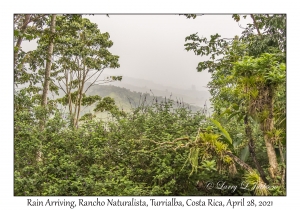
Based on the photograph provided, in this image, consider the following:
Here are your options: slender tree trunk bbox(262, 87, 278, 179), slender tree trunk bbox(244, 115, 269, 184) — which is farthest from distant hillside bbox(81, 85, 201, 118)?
slender tree trunk bbox(262, 87, 278, 179)

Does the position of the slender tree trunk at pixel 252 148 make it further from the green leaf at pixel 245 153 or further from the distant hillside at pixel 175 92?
the distant hillside at pixel 175 92

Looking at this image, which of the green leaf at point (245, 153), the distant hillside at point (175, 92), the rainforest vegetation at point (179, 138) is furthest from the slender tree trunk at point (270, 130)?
the distant hillside at point (175, 92)

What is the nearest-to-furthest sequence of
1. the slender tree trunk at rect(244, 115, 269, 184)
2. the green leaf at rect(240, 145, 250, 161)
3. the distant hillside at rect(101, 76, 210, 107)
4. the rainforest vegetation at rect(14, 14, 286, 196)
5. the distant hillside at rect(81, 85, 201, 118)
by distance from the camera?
the rainforest vegetation at rect(14, 14, 286, 196)
the slender tree trunk at rect(244, 115, 269, 184)
the green leaf at rect(240, 145, 250, 161)
the distant hillside at rect(101, 76, 210, 107)
the distant hillside at rect(81, 85, 201, 118)

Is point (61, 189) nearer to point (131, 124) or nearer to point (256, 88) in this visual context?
point (131, 124)

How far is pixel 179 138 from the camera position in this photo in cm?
259

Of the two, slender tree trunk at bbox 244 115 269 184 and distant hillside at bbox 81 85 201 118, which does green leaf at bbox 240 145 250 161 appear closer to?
slender tree trunk at bbox 244 115 269 184

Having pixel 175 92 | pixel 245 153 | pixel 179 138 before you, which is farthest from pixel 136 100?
pixel 245 153

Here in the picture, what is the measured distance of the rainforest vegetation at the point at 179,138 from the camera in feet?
8.29

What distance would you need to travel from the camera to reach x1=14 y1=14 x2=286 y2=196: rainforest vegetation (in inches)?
99.4

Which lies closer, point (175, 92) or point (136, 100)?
point (175, 92)

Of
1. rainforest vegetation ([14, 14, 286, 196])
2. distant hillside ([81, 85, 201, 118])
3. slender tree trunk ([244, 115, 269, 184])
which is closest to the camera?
rainforest vegetation ([14, 14, 286, 196])

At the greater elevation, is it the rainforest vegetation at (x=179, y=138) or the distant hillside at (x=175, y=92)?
the distant hillside at (x=175, y=92)

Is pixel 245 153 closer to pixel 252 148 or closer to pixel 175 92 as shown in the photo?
pixel 252 148
